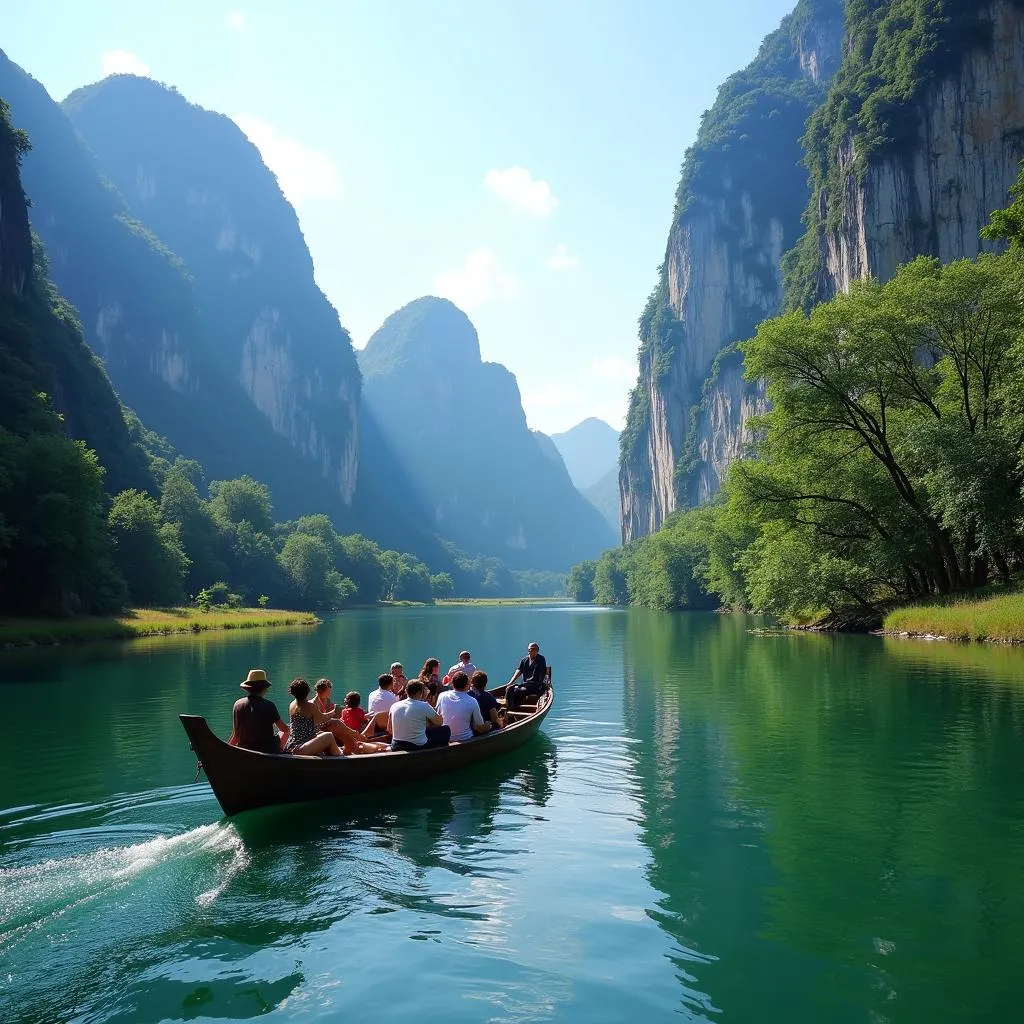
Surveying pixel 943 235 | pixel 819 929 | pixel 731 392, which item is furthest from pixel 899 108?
pixel 819 929

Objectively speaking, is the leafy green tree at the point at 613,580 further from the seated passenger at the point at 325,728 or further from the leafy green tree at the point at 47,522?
the seated passenger at the point at 325,728

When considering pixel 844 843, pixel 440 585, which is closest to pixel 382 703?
pixel 844 843

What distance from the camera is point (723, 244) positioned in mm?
156125

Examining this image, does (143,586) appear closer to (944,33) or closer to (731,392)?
(944,33)

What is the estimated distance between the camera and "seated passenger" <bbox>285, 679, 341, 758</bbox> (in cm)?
1053

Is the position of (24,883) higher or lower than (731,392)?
lower

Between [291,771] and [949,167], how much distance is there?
8302 cm

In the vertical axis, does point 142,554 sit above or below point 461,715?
above

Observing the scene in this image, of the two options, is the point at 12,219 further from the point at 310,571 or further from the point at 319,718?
the point at 319,718

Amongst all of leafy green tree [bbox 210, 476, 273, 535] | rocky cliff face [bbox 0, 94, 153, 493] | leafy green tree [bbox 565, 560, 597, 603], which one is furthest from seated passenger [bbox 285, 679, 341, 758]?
leafy green tree [bbox 565, 560, 597, 603]

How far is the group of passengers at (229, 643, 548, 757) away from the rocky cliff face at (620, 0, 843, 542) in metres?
130

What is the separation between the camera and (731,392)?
136875 millimetres

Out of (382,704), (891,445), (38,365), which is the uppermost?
(38,365)

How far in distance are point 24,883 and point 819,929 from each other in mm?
7161
